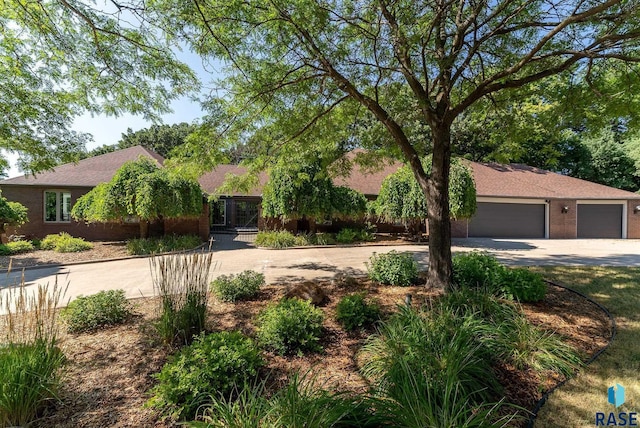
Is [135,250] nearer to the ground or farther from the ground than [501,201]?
nearer to the ground

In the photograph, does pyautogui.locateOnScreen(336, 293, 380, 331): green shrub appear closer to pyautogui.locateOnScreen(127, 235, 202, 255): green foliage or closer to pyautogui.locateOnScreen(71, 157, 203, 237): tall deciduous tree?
pyautogui.locateOnScreen(127, 235, 202, 255): green foliage

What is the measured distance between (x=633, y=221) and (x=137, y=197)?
89.9ft

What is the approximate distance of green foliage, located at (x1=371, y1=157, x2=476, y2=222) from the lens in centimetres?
1333

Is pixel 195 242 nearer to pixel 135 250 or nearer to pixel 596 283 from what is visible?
pixel 135 250

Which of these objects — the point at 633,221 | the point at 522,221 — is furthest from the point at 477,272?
the point at 633,221

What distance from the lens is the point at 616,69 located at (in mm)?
5074

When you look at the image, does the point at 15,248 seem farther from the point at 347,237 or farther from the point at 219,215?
the point at 347,237

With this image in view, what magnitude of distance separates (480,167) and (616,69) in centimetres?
1699

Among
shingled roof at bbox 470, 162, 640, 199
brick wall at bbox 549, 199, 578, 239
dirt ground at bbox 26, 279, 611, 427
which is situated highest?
shingled roof at bbox 470, 162, 640, 199

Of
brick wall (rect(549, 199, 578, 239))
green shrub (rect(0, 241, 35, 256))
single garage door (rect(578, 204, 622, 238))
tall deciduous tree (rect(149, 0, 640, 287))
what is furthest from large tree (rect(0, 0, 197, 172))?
single garage door (rect(578, 204, 622, 238))

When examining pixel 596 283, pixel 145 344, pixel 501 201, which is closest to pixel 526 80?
pixel 596 283

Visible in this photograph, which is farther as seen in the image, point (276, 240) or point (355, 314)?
point (276, 240)

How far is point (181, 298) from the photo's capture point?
3.51 metres

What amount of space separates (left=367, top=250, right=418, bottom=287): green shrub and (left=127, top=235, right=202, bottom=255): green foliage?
7.64 meters
